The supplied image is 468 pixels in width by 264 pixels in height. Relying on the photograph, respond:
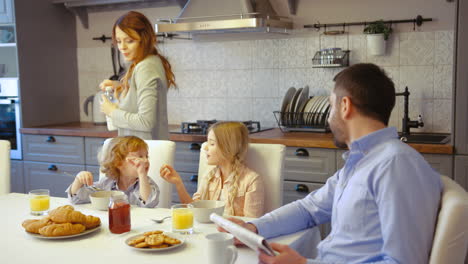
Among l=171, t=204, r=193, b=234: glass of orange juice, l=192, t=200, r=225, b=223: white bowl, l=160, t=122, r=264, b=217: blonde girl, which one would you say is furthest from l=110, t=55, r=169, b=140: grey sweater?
l=171, t=204, r=193, b=234: glass of orange juice

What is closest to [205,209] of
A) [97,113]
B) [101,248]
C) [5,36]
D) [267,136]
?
[101,248]

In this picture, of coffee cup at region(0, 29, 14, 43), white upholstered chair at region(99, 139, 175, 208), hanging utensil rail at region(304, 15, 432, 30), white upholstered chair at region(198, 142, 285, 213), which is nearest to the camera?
white upholstered chair at region(198, 142, 285, 213)

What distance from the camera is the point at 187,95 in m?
3.98

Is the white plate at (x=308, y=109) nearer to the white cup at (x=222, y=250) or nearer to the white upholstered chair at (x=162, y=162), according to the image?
the white upholstered chair at (x=162, y=162)

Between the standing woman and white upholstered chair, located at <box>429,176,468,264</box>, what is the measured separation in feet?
5.04

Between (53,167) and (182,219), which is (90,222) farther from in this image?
(53,167)

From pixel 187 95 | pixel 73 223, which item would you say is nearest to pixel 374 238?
pixel 73 223

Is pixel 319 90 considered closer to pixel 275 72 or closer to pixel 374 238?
pixel 275 72

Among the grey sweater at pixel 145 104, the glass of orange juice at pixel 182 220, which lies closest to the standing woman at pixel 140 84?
the grey sweater at pixel 145 104

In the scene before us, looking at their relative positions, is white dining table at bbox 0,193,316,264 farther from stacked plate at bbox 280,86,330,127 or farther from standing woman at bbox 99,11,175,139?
stacked plate at bbox 280,86,330,127

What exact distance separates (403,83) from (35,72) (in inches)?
105

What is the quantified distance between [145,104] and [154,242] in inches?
43.7

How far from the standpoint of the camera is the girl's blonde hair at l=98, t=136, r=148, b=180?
2104mm

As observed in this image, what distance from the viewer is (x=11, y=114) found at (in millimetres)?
3951
